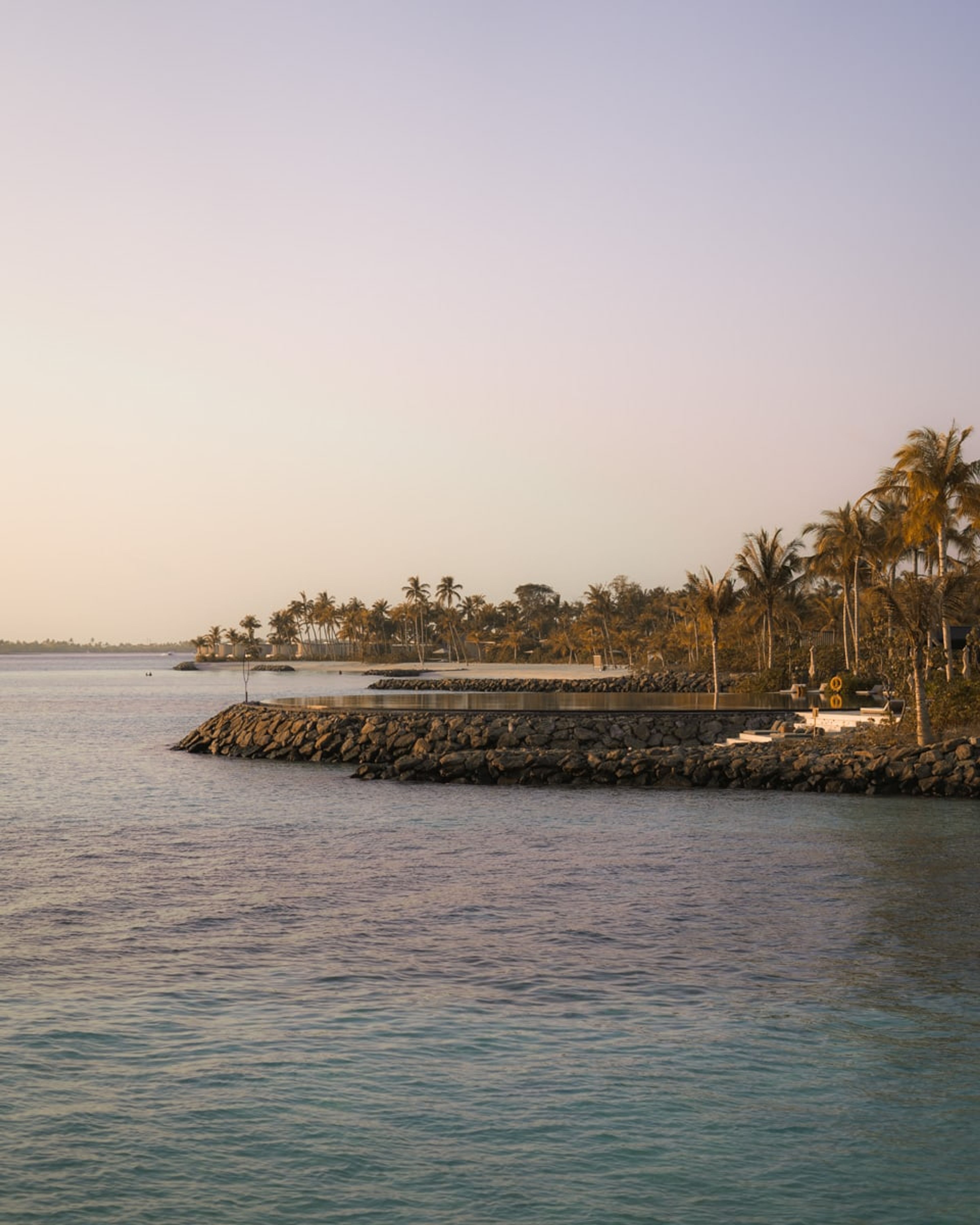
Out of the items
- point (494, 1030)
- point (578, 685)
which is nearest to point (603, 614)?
point (578, 685)

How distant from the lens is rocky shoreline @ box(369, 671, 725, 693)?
267 feet

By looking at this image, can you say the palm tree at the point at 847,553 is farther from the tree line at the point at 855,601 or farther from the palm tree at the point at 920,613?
the palm tree at the point at 920,613

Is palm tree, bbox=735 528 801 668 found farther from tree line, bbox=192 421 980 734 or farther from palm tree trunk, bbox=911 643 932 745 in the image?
palm tree trunk, bbox=911 643 932 745

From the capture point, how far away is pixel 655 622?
538 feet

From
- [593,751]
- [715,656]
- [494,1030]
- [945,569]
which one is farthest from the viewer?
[715,656]

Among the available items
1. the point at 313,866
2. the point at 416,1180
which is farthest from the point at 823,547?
the point at 416,1180

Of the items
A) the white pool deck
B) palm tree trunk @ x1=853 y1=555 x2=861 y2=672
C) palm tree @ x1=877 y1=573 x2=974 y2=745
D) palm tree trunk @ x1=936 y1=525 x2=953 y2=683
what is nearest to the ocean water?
palm tree @ x1=877 y1=573 x2=974 y2=745

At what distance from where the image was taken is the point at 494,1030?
1112 cm

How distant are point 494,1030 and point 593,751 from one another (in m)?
26.3

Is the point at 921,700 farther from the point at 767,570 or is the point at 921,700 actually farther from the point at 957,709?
the point at 767,570

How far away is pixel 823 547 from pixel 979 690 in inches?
1635

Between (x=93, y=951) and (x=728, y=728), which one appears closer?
(x=93, y=951)

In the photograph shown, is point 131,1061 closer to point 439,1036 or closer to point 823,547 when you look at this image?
point 439,1036

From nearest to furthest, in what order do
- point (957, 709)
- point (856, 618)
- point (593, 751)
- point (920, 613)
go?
point (920, 613)
point (957, 709)
point (593, 751)
point (856, 618)
